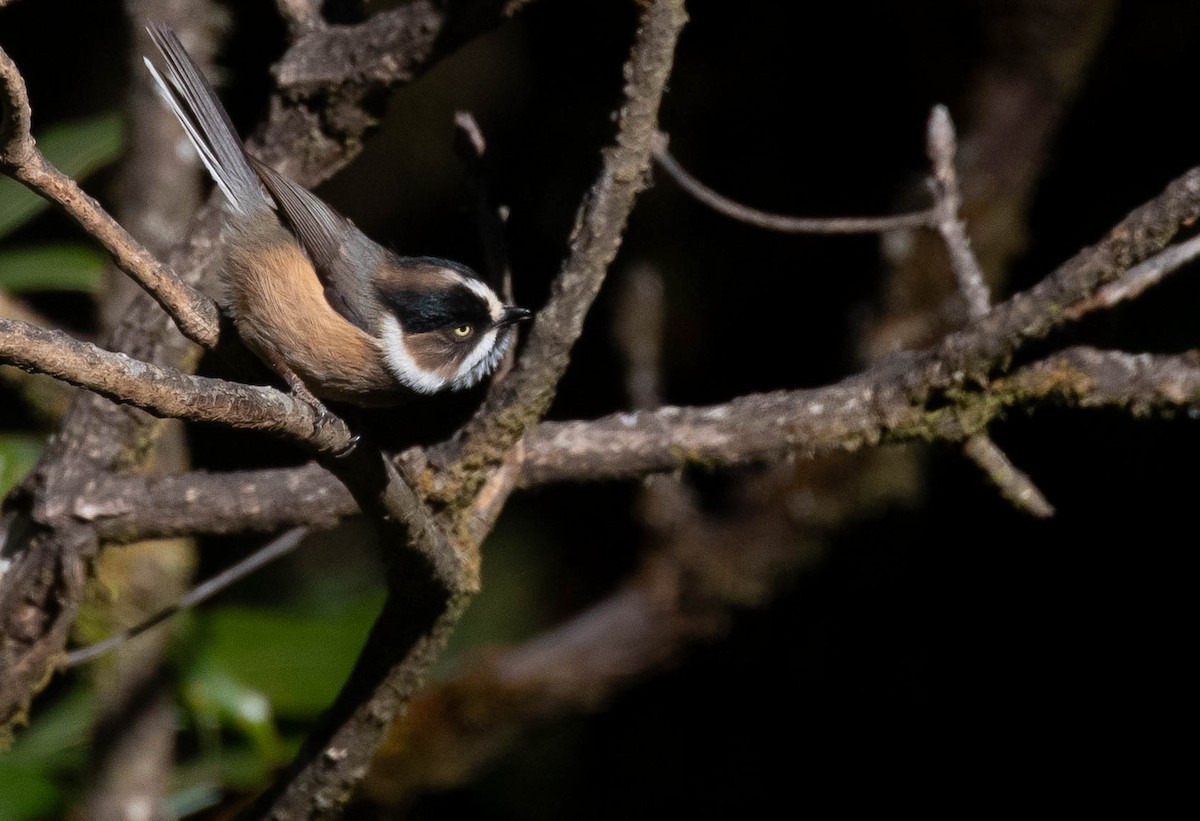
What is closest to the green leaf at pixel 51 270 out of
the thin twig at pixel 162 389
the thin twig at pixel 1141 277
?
the thin twig at pixel 162 389

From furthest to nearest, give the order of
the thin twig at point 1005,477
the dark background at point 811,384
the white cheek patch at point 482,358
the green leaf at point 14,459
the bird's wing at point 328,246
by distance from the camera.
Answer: the dark background at point 811,384, the green leaf at point 14,459, the white cheek patch at point 482,358, the bird's wing at point 328,246, the thin twig at point 1005,477

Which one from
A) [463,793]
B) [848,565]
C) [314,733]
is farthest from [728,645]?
[314,733]

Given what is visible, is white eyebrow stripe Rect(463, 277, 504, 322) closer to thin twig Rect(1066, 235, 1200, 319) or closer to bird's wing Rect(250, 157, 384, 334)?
bird's wing Rect(250, 157, 384, 334)

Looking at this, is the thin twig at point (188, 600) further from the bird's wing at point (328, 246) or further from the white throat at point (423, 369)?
the bird's wing at point (328, 246)

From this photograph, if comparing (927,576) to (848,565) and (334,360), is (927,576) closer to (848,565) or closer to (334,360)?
(848,565)

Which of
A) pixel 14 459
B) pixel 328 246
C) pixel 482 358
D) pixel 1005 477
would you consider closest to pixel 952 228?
pixel 1005 477
